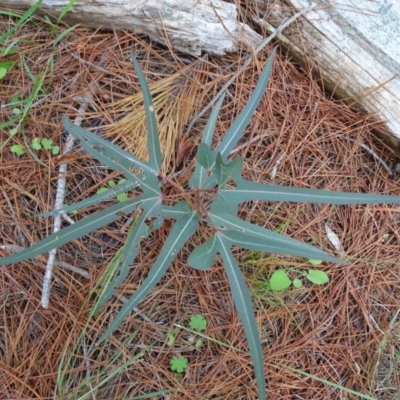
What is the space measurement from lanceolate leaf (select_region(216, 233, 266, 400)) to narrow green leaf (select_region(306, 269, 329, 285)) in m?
0.53

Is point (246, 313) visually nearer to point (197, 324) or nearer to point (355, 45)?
point (197, 324)

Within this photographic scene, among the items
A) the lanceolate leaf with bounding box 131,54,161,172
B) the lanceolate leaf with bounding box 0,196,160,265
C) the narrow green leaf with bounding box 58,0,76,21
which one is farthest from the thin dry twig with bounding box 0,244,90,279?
the narrow green leaf with bounding box 58,0,76,21

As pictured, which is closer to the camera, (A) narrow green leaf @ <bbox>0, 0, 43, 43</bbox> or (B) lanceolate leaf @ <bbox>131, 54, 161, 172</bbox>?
(B) lanceolate leaf @ <bbox>131, 54, 161, 172</bbox>

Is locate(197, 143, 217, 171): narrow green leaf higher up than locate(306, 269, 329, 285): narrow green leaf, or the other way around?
locate(197, 143, 217, 171): narrow green leaf

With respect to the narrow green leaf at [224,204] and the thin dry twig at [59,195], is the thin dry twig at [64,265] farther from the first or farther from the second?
the narrow green leaf at [224,204]

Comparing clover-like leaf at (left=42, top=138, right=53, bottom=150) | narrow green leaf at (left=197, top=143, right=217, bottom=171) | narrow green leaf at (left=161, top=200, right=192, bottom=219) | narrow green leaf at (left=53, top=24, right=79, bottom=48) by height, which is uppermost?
narrow green leaf at (left=197, top=143, right=217, bottom=171)

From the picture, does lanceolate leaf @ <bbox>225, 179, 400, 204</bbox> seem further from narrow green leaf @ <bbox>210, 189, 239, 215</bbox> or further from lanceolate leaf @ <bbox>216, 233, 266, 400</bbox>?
lanceolate leaf @ <bbox>216, 233, 266, 400</bbox>

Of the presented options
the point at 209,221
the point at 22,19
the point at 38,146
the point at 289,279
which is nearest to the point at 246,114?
the point at 209,221

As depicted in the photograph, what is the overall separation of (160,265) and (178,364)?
0.57 meters

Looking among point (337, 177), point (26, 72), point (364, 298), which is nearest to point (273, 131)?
point (337, 177)

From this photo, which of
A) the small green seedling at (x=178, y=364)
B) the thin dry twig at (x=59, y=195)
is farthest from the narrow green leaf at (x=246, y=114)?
the small green seedling at (x=178, y=364)

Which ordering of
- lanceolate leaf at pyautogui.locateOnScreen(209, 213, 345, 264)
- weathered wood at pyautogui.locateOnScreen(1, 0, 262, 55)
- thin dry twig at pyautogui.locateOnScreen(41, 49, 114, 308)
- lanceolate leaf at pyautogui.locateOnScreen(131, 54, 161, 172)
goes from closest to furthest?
lanceolate leaf at pyautogui.locateOnScreen(209, 213, 345, 264)
lanceolate leaf at pyautogui.locateOnScreen(131, 54, 161, 172)
thin dry twig at pyautogui.locateOnScreen(41, 49, 114, 308)
weathered wood at pyautogui.locateOnScreen(1, 0, 262, 55)

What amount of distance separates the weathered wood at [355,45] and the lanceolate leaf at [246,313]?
3.10 ft

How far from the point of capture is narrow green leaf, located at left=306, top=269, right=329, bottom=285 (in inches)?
65.0
